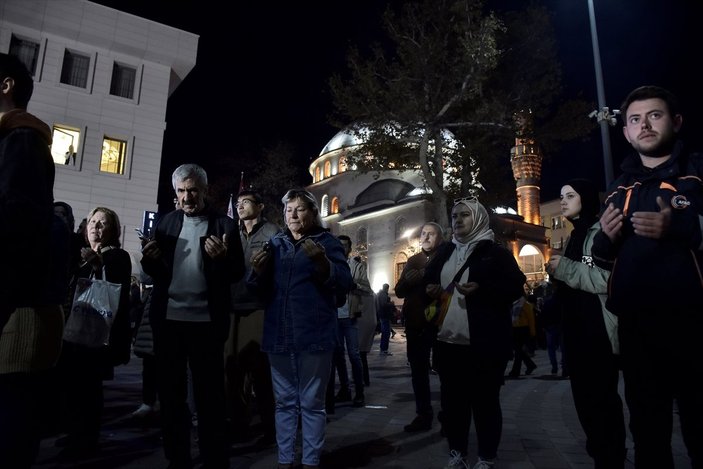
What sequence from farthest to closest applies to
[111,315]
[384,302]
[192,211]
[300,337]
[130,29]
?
1. [130,29]
2. [384,302]
3. [111,315]
4. [192,211]
5. [300,337]

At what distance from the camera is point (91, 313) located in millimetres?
3818

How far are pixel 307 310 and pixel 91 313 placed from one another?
181cm

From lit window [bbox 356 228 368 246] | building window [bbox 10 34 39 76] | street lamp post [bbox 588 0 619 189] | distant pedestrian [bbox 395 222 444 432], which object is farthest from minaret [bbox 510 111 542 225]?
distant pedestrian [bbox 395 222 444 432]

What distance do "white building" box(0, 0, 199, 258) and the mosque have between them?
16.5m

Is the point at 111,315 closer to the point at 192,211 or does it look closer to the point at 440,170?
the point at 192,211

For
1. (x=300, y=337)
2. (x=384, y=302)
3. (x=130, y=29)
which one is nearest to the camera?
(x=300, y=337)

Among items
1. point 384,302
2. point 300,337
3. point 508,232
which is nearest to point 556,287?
point 300,337

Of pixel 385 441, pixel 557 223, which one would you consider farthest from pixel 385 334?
pixel 557 223

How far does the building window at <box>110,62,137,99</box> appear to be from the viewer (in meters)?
21.6

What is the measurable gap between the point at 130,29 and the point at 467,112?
15.3m

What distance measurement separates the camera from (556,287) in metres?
3.67

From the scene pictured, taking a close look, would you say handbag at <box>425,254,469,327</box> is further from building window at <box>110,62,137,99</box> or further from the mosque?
the mosque

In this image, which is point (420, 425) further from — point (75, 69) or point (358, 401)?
point (75, 69)

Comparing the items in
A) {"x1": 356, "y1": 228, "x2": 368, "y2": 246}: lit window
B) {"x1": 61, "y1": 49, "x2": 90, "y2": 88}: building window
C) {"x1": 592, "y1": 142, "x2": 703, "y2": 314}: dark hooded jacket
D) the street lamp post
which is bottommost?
{"x1": 592, "y1": 142, "x2": 703, "y2": 314}: dark hooded jacket
